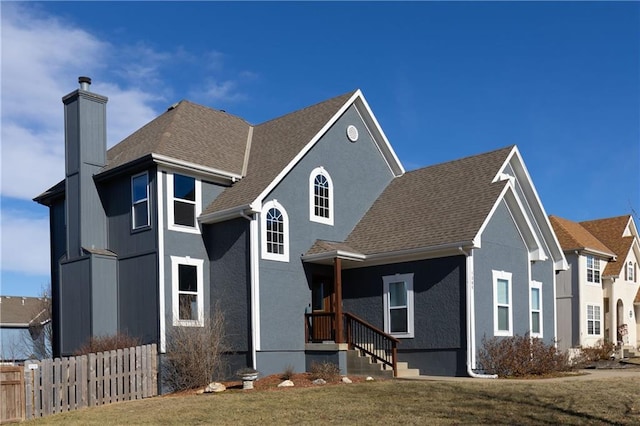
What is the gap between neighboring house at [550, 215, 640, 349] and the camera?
112ft

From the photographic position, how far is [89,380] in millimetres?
16219

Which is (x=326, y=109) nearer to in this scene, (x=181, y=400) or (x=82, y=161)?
(x=82, y=161)

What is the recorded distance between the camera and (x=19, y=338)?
43.6 m

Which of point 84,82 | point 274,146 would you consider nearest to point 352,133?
point 274,146

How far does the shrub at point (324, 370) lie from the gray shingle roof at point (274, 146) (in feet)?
16.6

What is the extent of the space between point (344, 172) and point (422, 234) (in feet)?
13.5

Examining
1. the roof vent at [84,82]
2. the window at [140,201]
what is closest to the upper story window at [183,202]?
the window at [140,201]

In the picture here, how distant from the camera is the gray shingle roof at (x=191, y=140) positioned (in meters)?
20.7

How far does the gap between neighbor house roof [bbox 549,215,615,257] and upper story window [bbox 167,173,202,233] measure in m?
20.9

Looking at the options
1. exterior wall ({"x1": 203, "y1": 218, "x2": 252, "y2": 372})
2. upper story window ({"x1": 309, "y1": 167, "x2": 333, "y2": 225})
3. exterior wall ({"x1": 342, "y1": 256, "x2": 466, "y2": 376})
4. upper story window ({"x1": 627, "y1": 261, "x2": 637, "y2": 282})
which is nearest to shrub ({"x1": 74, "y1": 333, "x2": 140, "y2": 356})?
exterior wall ({"x1": 203, "y1": 218, "x2": 252, "y2": 372})

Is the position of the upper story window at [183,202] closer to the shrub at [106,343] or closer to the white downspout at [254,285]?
the white downspout at [254,285]

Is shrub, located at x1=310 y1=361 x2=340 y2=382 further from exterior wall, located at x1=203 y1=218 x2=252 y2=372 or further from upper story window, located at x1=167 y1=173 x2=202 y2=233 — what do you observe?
upper story window, located at x1=167 y1=173 x2=202 y2=233

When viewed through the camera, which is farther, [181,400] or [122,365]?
[122,365]

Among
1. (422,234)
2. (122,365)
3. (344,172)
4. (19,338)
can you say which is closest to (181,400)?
(122,365)
